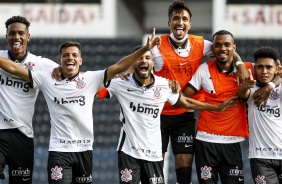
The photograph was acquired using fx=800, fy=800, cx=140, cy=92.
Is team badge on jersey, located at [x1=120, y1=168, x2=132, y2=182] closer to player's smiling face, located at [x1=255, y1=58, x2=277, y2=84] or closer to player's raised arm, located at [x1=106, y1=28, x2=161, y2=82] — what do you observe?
player's raised arm, located at [x1=106, y1=28, x2=161, y2=82]

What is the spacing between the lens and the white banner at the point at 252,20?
19.2 meters

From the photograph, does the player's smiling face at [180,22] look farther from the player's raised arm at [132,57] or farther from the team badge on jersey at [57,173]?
the team badge on jersey at [57,173]

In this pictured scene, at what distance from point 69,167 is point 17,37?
1.53 meters

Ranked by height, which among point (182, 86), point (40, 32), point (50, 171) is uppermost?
point (40, 32)

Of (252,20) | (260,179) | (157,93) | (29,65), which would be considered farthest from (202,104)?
(252,20)

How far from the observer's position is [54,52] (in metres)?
14.7

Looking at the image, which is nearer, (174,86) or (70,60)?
(70,60)

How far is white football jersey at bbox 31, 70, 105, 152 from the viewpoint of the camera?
8461 millimetres

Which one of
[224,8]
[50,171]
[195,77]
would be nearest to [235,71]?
[195,77]

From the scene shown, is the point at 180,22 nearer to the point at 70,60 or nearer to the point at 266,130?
the point at 70,60

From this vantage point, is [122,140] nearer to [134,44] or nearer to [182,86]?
[182,86]

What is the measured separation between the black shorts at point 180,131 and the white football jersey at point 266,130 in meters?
0.72

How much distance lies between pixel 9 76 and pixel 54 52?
5.97 metres

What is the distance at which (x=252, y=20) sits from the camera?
19250 millimetres
